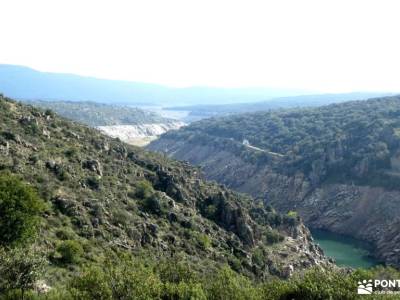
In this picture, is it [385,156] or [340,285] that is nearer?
[340,285]

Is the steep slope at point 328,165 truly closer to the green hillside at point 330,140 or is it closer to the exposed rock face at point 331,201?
the exposed rock face at point 331,201

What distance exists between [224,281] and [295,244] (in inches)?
1579

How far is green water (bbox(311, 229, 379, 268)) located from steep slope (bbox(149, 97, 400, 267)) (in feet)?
6.72

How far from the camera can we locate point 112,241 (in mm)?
41312

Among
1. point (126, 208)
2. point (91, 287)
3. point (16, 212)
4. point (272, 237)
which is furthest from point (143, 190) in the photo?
point (91, 287)

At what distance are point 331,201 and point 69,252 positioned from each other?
84.2m

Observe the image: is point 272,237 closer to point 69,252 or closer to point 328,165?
point 69,252

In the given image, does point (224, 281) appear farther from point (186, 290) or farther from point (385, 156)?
point (385, 156)

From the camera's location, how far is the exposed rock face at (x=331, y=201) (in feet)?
301

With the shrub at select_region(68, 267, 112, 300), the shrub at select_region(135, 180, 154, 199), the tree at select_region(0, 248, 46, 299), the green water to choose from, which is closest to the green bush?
the tree at select_region(0, 248, 46, 299)

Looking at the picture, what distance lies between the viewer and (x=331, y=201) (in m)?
108

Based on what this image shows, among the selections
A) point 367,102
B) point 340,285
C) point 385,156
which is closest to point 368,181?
point 385,156

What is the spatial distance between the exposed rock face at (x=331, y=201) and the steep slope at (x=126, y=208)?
982 inches

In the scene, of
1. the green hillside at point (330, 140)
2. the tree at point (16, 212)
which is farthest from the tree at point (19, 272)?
the green hillside at point (330, 140)
